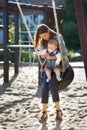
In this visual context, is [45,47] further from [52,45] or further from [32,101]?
[32,101]

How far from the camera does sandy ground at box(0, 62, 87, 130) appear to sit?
15.7 ft

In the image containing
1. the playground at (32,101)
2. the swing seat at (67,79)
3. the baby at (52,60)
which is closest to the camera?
the playground at (32,101)

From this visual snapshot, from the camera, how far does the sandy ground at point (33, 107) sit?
479 cm

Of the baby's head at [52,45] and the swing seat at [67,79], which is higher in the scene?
the baby's head at [52,45]

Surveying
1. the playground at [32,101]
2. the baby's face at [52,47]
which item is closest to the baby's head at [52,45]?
the baby's face at [52,47]

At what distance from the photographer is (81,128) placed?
4.59 meters

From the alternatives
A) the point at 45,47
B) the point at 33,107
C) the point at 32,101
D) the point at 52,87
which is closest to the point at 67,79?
the point at 52,87

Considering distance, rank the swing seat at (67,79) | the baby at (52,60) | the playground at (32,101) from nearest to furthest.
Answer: the playground at (32,101)
the swing seat at (67,79)
the baby at (52,60)

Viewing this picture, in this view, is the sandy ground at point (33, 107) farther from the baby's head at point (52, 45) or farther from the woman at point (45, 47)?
the baby's head at point (52, 45)

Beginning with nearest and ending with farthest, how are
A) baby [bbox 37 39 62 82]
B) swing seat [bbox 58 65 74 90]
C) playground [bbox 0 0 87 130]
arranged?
playground [bbox 0 0 87 130] → swing seat [bbox 58 65 74 90] → baby [bbox 37 39 62 82]

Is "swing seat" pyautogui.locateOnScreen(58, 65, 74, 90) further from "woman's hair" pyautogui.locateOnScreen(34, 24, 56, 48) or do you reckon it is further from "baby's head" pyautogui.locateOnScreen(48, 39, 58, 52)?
"woman's hair" pyautogui.locateOnScreen(34, 24, 56, 48)

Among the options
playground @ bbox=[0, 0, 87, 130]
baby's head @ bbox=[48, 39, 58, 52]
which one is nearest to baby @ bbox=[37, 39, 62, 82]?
baby's head @ bbox=[48, 39, 58, 52]

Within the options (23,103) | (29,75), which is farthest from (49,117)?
(29,75)

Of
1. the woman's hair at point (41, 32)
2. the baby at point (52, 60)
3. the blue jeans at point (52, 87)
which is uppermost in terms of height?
the woman's hair at point (41, 32)
